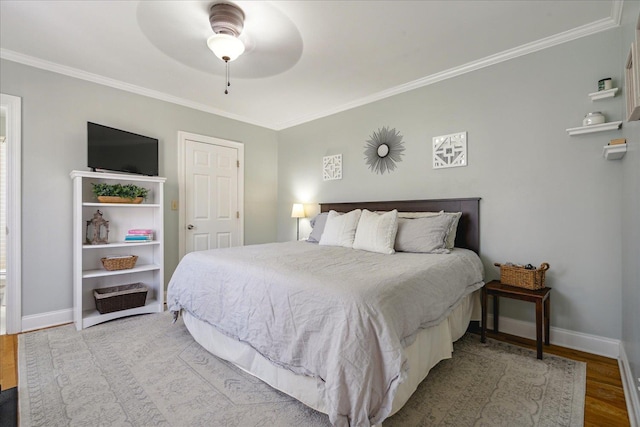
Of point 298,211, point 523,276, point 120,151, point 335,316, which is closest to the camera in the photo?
point 335,316

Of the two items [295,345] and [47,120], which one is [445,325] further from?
[47,120]

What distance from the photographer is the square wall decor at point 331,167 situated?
401cm

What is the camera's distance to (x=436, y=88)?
311cm

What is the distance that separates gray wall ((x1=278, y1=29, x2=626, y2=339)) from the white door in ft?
8.02

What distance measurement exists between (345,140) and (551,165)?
2.28 metres

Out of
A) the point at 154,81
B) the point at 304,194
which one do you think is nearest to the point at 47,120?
the point at 154,81

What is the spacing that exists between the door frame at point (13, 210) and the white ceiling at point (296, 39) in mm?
569

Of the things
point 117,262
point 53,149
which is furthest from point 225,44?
point 117,262

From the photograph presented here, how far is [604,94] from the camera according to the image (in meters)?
2.15

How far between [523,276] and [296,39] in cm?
265

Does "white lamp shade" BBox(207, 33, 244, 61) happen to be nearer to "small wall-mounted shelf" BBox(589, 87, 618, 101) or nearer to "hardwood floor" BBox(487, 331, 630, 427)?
"small wall-mounted shelf" BBox(589, 87, 618, 101)

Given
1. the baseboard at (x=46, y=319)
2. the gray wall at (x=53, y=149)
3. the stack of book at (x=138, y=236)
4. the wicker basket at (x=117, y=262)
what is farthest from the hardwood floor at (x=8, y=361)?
the stack of book at (x=138, y=236)

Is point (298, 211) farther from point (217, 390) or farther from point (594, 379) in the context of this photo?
point (594, 379)

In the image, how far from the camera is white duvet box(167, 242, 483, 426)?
4.21ft
